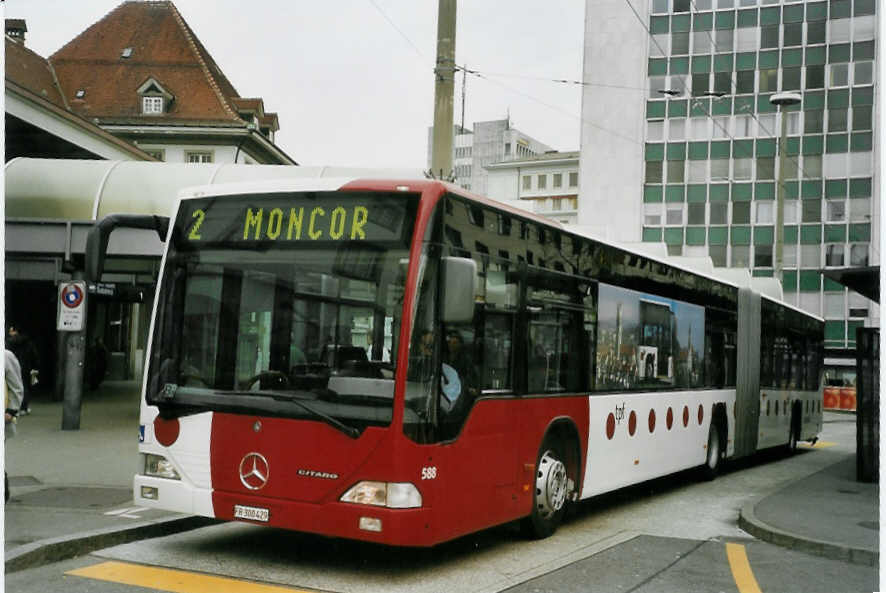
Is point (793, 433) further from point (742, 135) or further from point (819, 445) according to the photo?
point (742, 135)

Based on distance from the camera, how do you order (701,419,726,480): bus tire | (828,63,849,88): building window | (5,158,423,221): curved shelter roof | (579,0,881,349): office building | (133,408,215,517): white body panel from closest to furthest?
(133,408,215,517): white body panel, (701,419,726,480): bus tire, (5,158,423,221): curved shelter roof, (828,63,849,88): building window, (579,0,881,349): office building

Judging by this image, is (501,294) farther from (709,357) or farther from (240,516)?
(709,357)

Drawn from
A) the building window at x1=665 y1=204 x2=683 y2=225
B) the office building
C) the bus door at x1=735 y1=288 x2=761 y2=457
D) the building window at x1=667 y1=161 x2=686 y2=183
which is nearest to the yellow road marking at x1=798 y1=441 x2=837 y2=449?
the bus door at x1=735 y1=288 x2=761 y2=457

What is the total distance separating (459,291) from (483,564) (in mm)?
2289

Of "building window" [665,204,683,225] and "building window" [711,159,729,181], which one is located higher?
"building window" [711,159,729,181]

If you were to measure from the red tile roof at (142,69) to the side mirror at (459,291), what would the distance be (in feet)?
183

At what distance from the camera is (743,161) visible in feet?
209

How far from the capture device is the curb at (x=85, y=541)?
7.85 metres

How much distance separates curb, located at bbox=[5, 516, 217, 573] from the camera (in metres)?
7.85

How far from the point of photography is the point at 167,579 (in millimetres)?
7664

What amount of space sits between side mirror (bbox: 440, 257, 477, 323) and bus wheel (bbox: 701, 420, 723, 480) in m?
8.43

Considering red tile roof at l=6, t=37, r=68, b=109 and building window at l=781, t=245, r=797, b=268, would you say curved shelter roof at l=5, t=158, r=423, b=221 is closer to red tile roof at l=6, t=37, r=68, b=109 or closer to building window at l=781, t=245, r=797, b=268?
red tile roof at l=6, t=37, r=68, b=109

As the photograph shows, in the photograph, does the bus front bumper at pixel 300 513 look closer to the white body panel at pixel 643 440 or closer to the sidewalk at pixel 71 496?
the sidewalk at pixel 71 496

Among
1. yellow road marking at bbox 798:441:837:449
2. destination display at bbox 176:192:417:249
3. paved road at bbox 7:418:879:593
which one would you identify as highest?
destination display at bbox 176:192:417:249
